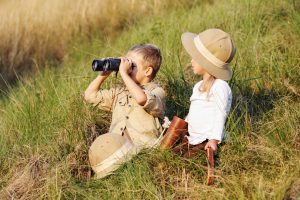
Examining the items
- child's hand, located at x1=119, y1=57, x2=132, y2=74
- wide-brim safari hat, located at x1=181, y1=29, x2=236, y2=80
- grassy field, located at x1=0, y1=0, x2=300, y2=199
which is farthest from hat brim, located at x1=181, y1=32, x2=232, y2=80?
child's hand, located at x1=119, y1=57, x2=132, y2=74

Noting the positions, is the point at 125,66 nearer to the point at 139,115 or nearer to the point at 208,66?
the point at 139,115

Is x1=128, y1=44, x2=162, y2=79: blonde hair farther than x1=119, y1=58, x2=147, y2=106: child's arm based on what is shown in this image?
Yes

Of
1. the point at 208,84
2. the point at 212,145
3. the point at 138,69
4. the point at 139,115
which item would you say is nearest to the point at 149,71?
the point at 138,69

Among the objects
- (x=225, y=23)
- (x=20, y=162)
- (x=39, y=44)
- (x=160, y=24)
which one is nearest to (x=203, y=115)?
(x=20, y=162)

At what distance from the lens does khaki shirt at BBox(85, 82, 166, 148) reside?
4.31 m

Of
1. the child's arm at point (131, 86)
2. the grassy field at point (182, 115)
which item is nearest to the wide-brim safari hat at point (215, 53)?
the grassy field at point (182, 115)

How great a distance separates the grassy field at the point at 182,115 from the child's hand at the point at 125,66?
58cm

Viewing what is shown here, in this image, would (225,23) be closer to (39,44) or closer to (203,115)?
(203,115)

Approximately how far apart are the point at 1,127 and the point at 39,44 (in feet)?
11.3

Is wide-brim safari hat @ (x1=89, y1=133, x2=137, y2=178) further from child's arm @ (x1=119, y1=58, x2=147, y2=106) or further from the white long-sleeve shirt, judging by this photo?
the white long-sleeve shirt

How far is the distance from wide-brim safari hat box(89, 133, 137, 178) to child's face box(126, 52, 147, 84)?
47 centimetres

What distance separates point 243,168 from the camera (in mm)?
3971

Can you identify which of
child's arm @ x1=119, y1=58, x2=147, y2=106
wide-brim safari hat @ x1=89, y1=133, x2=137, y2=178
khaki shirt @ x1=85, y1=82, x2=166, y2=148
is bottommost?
wide-brim safari hat @ x1=89, y1=133, x2=137, y2=178

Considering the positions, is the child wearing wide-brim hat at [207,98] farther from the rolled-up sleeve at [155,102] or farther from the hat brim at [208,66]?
the rolled-up sleeve at [155,102]
